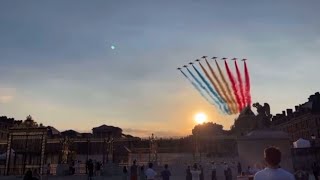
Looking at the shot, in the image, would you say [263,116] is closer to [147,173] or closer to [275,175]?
[147,173]

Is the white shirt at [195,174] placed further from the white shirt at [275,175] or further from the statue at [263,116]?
the white shirt at [275,175]

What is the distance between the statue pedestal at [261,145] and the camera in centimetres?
2516

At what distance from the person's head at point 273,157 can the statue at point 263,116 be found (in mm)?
22334

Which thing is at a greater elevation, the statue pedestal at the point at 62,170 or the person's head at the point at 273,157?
the person's head at the point at 273,157

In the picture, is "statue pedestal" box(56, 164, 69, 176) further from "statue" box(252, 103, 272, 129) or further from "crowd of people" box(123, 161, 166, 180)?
"statue" box(252, 103, 272, 129)

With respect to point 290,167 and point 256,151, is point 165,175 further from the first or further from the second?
point 290,167

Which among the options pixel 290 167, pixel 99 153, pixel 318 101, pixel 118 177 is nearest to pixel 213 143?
pixel 99 153

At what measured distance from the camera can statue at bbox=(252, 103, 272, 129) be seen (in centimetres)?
2688

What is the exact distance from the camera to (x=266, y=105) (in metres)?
28.2

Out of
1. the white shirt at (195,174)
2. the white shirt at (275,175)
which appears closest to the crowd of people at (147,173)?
the white shirt at (195,174)

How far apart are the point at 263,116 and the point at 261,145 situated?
2841 millimetres

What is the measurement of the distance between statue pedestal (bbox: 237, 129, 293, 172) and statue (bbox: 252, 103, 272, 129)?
1012mm

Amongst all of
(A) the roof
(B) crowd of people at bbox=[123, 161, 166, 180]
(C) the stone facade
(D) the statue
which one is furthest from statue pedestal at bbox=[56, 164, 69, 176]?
(C) the stone facade

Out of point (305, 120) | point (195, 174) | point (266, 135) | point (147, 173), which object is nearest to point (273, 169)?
point (147, 173)
